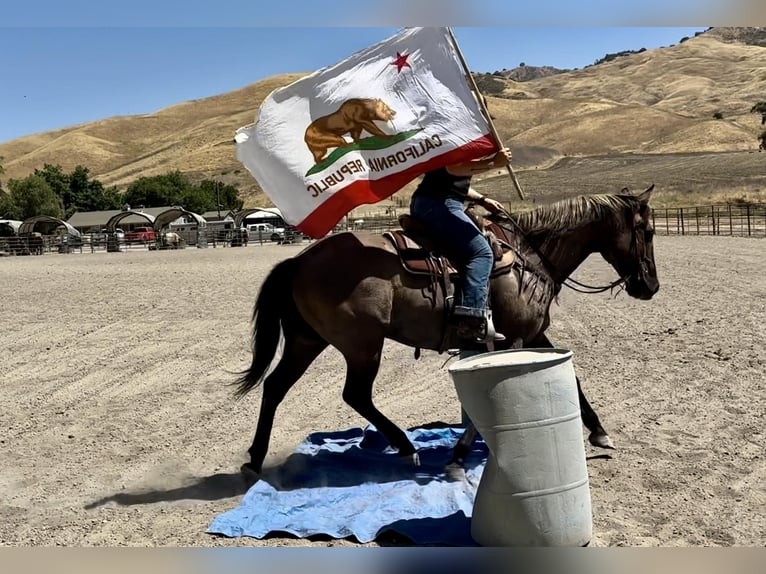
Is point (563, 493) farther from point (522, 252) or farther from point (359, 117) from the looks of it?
point (359, 117)

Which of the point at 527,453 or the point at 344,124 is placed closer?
the point at 527,453

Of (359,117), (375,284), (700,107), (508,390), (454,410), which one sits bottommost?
(454,410)

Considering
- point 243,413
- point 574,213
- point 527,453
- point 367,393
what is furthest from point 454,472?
point 243,413

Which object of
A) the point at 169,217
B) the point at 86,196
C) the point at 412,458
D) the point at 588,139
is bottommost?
the point at 412,458

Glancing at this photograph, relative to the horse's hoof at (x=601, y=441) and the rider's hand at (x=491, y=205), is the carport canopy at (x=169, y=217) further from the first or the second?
the horse's hoof at (x=601, y=441)

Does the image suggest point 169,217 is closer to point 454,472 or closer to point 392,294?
point 392,294

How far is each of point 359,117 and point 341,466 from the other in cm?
265

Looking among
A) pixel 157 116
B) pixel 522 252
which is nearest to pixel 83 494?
pixel 522 252

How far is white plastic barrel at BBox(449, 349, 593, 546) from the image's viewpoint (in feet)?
12.2

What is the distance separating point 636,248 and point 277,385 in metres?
3.09

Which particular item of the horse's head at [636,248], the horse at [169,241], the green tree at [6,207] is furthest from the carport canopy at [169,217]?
the horse's head at [636,248]

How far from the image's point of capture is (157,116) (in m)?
199

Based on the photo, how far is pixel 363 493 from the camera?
4750 millimetres

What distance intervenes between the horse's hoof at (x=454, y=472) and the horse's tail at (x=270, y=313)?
60.6 inches
